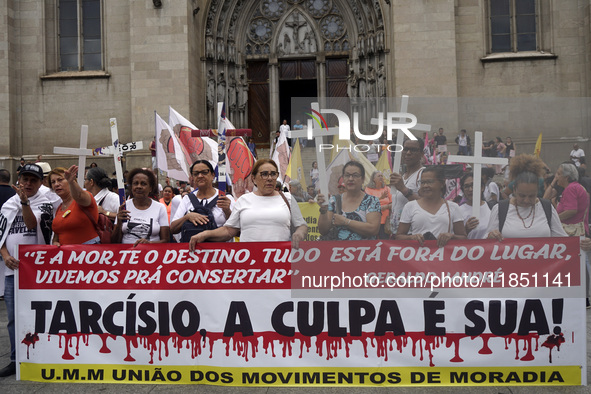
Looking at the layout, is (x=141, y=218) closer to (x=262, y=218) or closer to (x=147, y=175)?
(x=147, y=175)

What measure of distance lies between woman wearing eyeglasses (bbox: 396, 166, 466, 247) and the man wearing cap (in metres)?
3.47

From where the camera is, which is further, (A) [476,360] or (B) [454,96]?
(B) [454,96]

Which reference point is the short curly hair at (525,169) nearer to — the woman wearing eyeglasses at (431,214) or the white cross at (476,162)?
the white cross at (476,162)

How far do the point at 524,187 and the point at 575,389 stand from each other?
166 cm

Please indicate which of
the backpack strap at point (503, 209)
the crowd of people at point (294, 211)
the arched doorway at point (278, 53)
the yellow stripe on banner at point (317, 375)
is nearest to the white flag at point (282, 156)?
the crowd of people at point (294, 211)

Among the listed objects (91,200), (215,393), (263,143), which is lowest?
(215,393)

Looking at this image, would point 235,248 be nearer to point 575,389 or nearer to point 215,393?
point 215,393

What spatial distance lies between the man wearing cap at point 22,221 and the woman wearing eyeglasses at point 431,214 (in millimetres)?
3474

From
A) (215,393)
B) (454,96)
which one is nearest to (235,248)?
(215,393)

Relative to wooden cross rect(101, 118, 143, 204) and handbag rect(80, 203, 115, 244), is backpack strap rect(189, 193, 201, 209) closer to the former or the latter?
handbag rect(80, 203, 115, 244)

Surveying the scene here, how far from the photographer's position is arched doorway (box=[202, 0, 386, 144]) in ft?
67.9

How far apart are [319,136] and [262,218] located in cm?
103

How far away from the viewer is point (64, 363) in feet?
15.8

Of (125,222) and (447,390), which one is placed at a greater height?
(125,222)
